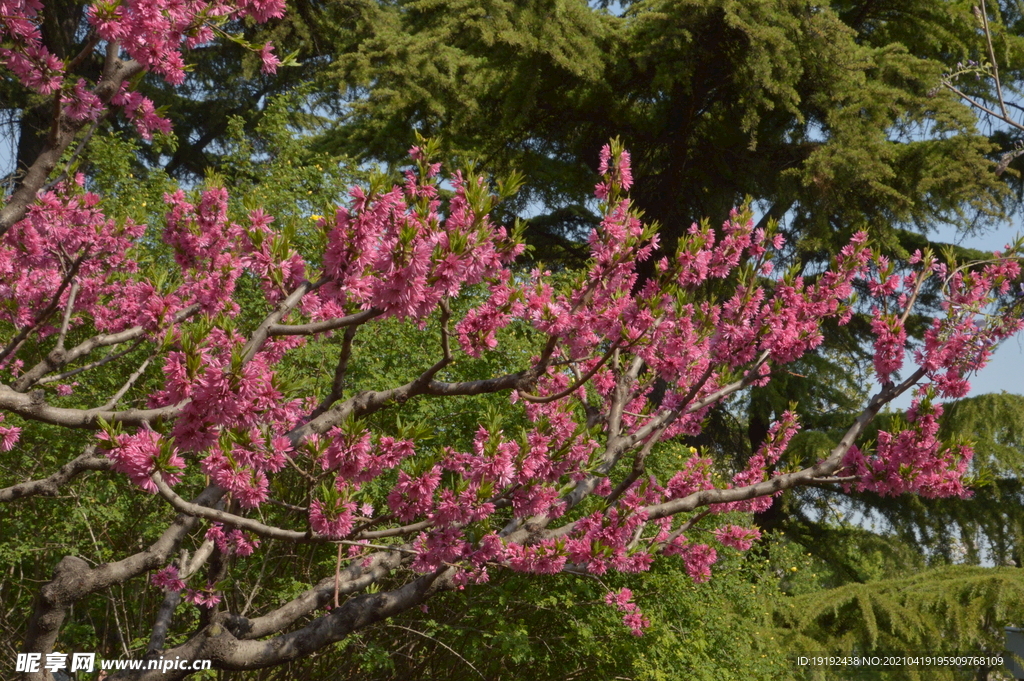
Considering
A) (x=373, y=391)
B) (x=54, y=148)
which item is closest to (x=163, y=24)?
(x=54, y=148)

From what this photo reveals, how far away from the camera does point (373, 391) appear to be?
149 inches

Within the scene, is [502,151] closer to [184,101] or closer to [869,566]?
[184,101]

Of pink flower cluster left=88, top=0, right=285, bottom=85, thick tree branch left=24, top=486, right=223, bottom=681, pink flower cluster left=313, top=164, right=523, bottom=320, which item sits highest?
pink flower cluster left=88, top=0, right=285, bottom=85

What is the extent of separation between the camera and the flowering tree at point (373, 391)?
9.93ft

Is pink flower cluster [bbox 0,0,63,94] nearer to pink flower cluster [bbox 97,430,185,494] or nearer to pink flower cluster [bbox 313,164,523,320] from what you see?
pink flower cluster [bbox 313,164,523,320]

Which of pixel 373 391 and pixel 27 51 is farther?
pixel 373 391

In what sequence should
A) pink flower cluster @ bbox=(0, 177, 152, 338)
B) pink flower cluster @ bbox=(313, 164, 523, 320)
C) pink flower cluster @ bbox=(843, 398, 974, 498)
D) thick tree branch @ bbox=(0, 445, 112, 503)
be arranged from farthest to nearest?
pink flower cluster @ bbox=(0, 177, 152, 338), pink flower cluster @ bbox=(843, 398, 974, 498), thick tree branch @ bbox=(0, 445, 112, 503), pink flower cluster @ bbox=(313, 164, 523, 320)

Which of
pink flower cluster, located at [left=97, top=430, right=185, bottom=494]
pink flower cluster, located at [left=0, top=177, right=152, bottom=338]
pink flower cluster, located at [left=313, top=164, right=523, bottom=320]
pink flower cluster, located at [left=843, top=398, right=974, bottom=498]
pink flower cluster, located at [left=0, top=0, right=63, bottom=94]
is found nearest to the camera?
pink flower cluster, located at [left=97, top=430, right=185, bottom=494]

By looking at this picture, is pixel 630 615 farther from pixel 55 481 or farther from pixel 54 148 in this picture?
pixel 54 148

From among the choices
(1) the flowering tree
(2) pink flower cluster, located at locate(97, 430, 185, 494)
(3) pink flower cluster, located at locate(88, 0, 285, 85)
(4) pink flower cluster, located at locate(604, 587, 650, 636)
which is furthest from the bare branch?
(4) pink flower cluster, located at locate(604, 587, 650, 636)

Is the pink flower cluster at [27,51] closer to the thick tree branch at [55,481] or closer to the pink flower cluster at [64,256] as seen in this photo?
the pink flower cluster at [64,256]

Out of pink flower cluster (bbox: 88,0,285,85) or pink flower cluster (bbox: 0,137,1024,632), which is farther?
pink flower cluster (bbox: 88,0,285,85)

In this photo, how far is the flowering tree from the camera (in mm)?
3027

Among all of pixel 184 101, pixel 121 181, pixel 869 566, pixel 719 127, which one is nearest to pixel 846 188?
pixel 719 127
